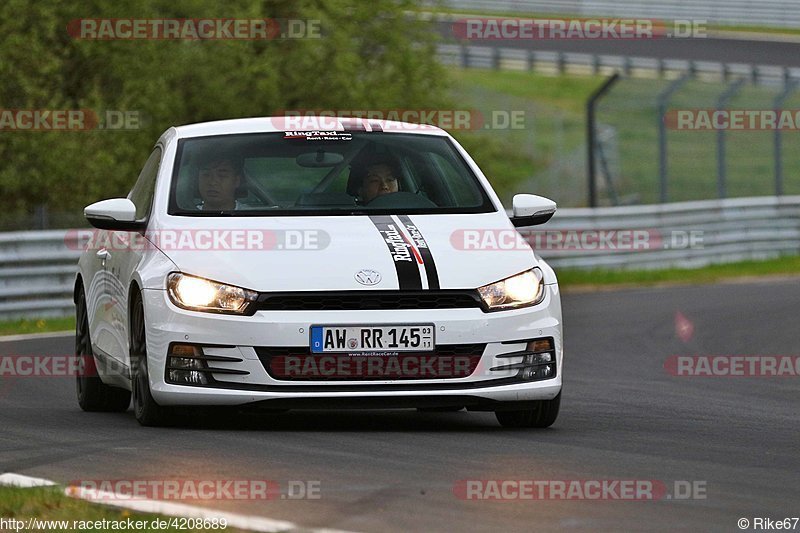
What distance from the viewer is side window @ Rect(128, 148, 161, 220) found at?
9.55 meters

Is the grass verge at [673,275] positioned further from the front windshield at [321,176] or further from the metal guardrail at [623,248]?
the front windshield at [321,176]

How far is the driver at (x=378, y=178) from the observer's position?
30.9 ft

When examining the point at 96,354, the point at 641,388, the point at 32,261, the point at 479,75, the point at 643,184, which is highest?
the point at 96,354

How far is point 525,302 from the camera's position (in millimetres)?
8562

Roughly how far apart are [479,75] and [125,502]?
54.1 meters

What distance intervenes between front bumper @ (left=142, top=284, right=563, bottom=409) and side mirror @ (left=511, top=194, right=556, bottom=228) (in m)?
0.96

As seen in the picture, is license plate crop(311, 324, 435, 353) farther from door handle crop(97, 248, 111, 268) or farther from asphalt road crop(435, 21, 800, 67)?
asphalt road crop(435, 21, 800, 67)

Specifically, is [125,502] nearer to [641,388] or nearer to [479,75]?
[641,388]

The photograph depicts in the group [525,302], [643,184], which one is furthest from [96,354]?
[643,184]

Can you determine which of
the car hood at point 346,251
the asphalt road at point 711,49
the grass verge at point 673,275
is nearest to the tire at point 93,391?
the car hood at point 346,251
